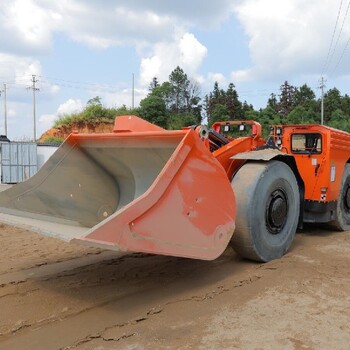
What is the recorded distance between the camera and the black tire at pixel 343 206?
7.18 m

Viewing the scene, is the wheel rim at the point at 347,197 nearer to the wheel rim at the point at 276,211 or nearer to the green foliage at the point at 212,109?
the wheel rim at the point at 276,211

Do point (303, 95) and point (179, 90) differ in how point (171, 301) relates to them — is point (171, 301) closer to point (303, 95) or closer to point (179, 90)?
point (179, 90)

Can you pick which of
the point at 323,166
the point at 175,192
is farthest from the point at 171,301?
the point at 323,166

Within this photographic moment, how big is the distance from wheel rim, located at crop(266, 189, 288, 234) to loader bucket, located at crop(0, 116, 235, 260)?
0.98m

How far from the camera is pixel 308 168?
678 cm

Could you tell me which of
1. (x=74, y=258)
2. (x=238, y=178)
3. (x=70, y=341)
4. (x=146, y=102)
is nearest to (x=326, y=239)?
(x=238, y=178)

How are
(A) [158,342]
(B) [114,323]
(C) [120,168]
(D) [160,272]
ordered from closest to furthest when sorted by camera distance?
1. (A) [158,342]
2. (B) [114,323]
3. (D) [160,272]
4. (C) [120,168]

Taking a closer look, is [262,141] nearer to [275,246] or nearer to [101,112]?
[275,246]

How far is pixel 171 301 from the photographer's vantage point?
4055 mm

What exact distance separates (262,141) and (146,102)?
36.0 metres

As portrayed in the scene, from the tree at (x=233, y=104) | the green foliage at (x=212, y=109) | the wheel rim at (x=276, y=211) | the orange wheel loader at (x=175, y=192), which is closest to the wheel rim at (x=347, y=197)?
the orange wheel loader at (x=175, y=192)

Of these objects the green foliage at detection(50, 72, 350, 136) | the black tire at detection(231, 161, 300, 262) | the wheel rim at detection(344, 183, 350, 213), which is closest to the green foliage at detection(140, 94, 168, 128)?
the green foliage at detection(50, 72, 350, 136)

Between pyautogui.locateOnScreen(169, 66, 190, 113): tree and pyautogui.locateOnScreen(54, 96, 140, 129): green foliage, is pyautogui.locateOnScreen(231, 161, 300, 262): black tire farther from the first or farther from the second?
pyautogui.locateOnScreen(169, 66, 190, 113): tree

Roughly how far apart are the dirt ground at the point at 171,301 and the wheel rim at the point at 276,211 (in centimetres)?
40
